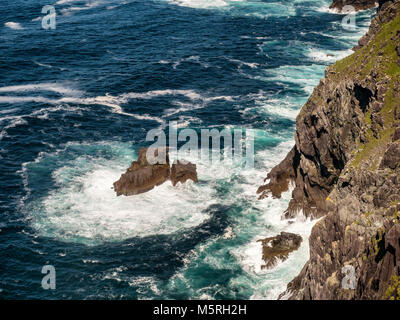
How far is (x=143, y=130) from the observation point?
96500 millimetres

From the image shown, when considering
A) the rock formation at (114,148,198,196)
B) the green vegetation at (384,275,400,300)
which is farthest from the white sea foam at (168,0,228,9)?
the green vegetation at (384,275,400,300)

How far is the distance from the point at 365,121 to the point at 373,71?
5.88m

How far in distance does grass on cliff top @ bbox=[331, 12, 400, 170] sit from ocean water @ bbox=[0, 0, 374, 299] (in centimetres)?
1926

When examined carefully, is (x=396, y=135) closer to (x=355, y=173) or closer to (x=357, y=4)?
(x=355, y=173)

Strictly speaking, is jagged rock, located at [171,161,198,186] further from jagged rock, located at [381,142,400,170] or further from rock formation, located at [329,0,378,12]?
rock formation, located at [329,0,378,12]

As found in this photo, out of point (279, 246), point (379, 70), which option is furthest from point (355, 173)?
point (279, 246)

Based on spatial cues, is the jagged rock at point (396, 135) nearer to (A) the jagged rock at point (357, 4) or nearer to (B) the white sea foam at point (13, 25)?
(B) the white sea foam at point (13, 25)

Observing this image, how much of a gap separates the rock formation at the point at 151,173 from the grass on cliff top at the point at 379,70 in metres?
29.8

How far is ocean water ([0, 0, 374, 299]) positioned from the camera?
6128 centimetres

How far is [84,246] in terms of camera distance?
216 feet

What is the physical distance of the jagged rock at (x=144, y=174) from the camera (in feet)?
253

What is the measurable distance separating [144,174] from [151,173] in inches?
44.6

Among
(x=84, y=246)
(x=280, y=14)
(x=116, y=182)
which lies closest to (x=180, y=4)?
(x=280, y=14)
